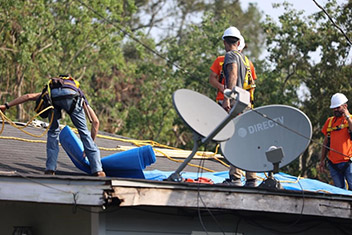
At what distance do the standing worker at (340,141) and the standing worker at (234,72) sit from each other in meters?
2.96

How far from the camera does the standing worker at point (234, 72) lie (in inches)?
364

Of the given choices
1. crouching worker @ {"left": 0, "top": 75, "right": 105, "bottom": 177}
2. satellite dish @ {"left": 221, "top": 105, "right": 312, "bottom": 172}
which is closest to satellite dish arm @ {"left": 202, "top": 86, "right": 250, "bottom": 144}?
satellite dish @ {"left": 221, "top": 105, "right": 312, "bottom": 172}

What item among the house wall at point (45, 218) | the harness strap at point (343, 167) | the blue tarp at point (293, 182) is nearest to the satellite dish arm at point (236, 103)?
the house wall at point (45, 218)

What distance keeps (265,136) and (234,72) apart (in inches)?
38.5

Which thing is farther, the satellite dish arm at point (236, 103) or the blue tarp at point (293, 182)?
the blue tarp at point (293, 182)

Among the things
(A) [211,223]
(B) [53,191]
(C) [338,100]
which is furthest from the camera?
(C) [338,100]

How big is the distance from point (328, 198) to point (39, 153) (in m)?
4.81

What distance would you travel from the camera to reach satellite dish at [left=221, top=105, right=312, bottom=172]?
28.1ft

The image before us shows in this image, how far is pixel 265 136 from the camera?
884 cm

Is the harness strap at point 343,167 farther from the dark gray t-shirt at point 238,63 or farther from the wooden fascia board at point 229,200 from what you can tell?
the wooden fascia board at point 229,200

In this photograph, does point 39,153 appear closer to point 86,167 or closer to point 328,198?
point 86,167

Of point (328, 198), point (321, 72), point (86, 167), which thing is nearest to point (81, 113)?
point (86, 167)

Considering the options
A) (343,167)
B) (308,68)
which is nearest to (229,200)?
(343,167)

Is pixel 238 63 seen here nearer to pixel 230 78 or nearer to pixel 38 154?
pixel 230 78
